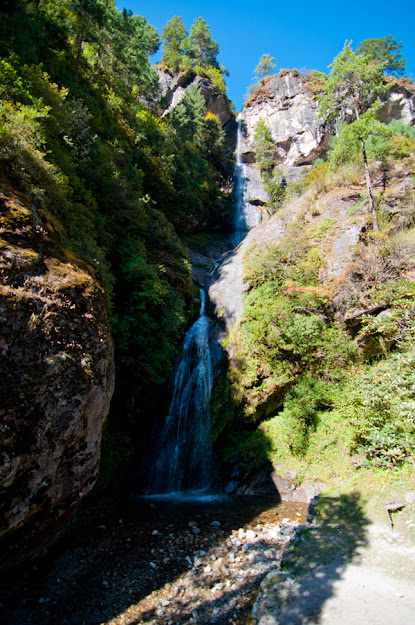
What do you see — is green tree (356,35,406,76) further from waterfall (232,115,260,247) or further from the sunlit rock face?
waterfall (232,115,260,247)

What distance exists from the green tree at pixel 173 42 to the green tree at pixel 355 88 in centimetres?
3246

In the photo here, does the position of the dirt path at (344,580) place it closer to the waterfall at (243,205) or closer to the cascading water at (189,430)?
the cascading water at (189,430)

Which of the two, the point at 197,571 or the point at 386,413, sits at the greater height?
the point at 386,413

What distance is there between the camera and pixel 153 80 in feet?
86.3

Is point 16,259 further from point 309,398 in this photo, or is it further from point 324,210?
point 324,210

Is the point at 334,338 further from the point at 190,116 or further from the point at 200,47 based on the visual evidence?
the point at 200,47

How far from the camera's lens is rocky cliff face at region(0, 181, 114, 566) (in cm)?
450

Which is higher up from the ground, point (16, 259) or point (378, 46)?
point (378, 46)

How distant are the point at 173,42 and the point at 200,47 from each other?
147 inches

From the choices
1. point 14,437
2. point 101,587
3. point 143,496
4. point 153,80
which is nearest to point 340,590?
point 101,587

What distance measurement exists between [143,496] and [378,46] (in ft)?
159

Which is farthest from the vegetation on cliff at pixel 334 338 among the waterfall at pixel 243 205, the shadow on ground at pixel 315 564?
the waterfall at pixel 243 205

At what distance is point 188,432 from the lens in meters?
11.6

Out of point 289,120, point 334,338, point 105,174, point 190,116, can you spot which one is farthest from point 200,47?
point 334,338
